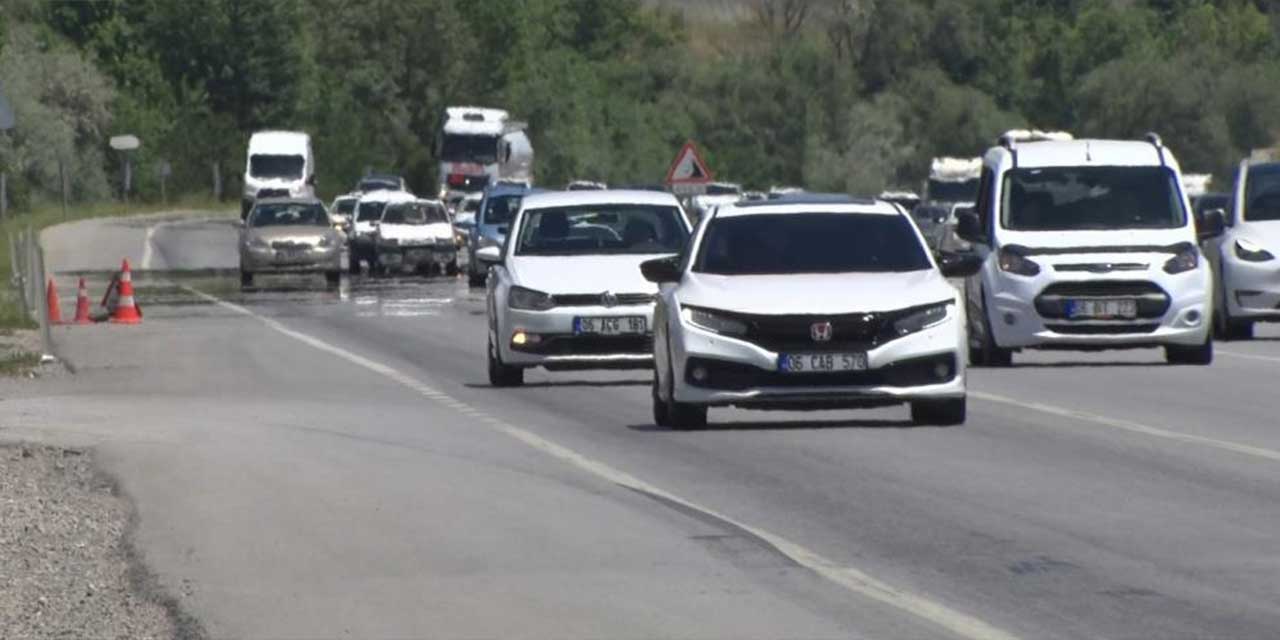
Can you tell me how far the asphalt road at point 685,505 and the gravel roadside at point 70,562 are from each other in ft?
0.63

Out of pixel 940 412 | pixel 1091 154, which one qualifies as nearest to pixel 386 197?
pixel 1091 154

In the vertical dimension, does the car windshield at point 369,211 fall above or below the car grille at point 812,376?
below

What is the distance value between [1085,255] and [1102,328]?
699mm

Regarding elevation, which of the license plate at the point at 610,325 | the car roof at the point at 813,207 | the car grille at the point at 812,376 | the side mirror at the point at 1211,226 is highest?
the car roof at the point at 813,207

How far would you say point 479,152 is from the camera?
100500 mm

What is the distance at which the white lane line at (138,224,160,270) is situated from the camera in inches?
2557

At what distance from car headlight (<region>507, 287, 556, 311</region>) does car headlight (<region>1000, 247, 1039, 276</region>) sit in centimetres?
441

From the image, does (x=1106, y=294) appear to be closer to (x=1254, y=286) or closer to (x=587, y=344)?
(x=587, y=344)

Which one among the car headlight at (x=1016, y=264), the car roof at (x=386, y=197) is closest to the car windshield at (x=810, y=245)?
the car headlight at (x=1016, y=264)

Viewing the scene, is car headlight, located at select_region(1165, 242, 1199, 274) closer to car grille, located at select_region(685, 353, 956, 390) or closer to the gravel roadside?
car grille, located at select_region(685, 353, 956, 390)

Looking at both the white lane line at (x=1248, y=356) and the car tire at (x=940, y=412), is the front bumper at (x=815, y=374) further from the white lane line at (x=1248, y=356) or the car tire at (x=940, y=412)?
the white lane line at (x=1248, y=356)

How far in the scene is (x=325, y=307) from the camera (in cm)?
4319

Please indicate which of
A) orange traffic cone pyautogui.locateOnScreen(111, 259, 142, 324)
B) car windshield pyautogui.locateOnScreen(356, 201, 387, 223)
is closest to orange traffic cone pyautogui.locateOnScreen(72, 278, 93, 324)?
orange traffic cone pyautogui.locateOnScreen(111, 259, 142, 324)

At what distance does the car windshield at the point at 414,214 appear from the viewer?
58688 mm
